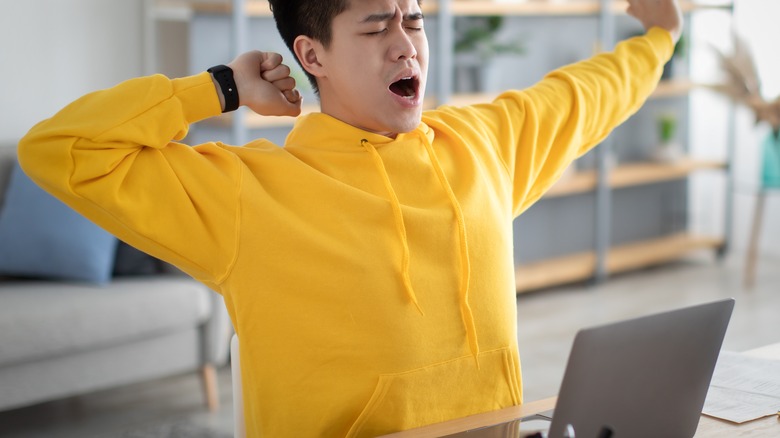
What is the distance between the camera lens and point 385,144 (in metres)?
1.49

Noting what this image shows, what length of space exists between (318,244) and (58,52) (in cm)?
273

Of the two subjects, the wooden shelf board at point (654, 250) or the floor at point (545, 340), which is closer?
the floor at point (545, 340)

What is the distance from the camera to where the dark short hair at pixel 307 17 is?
145 cm

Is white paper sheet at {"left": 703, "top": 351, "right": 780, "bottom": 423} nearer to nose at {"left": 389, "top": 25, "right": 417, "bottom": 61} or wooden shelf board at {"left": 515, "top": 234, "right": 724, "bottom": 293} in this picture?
nose at {"left": 389, "top": 25, "right": 417, "bottom": 61}

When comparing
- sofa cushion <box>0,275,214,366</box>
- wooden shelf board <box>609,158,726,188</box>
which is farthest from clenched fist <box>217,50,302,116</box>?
wooden shelf board <box>609,158,726,188</box>

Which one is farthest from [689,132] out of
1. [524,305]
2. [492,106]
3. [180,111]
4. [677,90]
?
[180,111]

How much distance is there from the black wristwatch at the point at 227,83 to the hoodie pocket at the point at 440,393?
1.43 ft

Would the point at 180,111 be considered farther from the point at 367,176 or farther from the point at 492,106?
the point at 492,106

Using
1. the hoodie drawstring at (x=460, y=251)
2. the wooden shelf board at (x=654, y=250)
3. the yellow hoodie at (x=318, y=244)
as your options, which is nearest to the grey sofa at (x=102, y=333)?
the yellow hoodie at (x=318, y=244)

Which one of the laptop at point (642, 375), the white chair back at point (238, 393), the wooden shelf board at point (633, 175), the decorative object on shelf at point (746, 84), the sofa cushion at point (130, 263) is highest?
the decorative object on shelf at point (746, 84)

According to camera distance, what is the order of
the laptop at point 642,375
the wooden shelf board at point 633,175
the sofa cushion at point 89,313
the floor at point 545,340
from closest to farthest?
the laptop at point 642,375, the sofa cushion at point 89,313, the floor at point 545,340, the wooden shelf board at point 633,175

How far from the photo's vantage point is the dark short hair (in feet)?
Result: 4.74

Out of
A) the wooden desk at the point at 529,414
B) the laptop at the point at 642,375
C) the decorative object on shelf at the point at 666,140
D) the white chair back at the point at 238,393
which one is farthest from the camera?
the decorative object on shelf at the point at 666,140

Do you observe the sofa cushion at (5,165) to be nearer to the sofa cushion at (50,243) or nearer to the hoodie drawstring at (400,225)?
the sofa cushion at (50,243)
